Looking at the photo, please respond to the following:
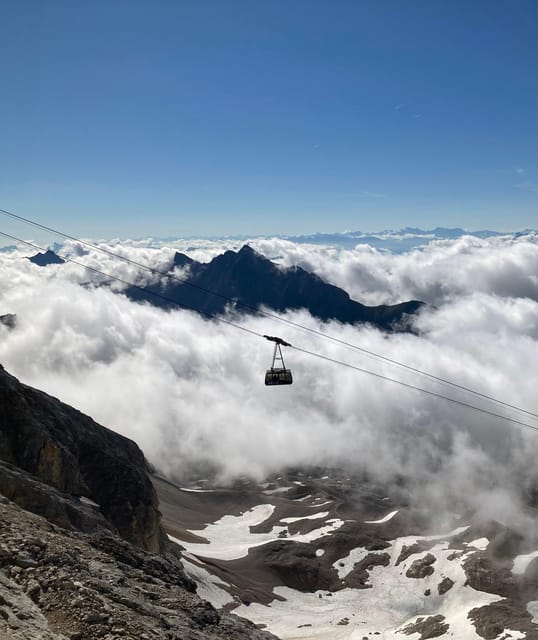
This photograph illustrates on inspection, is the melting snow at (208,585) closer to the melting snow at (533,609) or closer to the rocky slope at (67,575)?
the rocky slope at (67,575)

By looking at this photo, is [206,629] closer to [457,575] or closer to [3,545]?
[3,545]

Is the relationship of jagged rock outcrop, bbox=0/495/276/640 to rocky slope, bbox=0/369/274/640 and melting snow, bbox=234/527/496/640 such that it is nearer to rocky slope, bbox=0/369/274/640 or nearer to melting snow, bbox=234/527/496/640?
rocky slope, bbox=0/369/274/640

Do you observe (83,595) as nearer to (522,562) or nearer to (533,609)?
(533,609)

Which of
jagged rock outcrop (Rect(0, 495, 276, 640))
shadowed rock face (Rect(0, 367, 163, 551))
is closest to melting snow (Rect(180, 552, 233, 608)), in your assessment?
shadowed rock face (Rect(0, 367, 163, 551))

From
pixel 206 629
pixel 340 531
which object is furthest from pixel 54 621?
pixel 340 531

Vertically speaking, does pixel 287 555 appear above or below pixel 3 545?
below

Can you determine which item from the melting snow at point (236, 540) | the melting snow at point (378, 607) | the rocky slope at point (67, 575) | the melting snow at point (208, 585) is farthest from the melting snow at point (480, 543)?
the rocky slope at point (67, 575)

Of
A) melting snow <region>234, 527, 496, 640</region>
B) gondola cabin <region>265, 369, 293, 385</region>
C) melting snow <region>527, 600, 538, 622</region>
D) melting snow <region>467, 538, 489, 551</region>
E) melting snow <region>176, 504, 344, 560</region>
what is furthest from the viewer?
melting snow <region>176, 504, 344, 560</region>

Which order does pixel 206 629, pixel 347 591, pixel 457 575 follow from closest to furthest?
pixel 206 629 → pixel 457 575 → pixel 347 591
